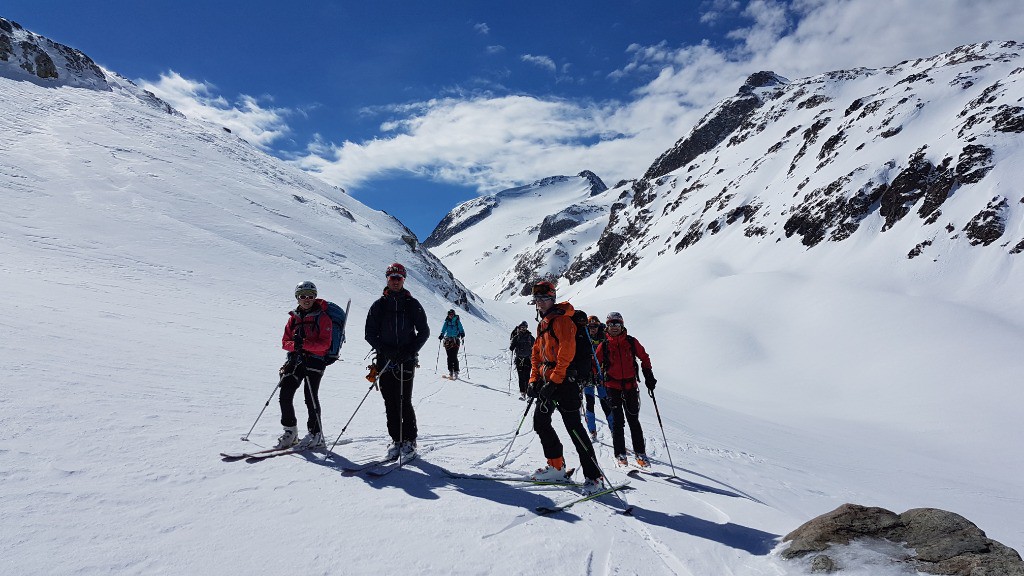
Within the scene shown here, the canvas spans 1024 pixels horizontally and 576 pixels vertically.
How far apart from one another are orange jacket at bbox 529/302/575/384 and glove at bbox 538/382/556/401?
0.24 ft

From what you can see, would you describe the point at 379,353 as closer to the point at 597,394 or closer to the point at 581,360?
the point at 581,360

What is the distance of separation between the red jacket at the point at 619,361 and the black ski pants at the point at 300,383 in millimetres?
4247

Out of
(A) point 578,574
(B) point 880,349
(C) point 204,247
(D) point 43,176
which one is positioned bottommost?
(A) point 578,574

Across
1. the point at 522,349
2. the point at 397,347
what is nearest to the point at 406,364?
the point at 397,347

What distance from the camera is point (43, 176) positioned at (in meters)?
26.6

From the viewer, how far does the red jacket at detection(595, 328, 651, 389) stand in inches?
309

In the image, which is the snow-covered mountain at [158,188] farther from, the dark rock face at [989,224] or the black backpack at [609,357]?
the dark rock face at [989,224]

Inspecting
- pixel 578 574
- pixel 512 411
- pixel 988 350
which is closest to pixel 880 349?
pixel 988 350

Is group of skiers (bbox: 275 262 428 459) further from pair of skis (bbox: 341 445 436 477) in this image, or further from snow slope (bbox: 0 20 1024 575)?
snow slope (bbox: 0 20 1024 575)

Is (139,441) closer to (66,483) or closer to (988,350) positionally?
(66,483)

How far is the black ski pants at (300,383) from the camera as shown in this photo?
6.04 metres

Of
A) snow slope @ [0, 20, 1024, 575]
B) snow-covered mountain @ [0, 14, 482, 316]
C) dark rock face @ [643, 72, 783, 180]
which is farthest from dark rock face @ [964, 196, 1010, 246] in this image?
dark rock face @ [643, 72, 783, 180]

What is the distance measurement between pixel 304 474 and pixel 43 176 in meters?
33.0

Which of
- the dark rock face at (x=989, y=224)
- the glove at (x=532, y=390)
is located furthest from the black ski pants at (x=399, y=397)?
the dark rock face at (x=989, y=224)
